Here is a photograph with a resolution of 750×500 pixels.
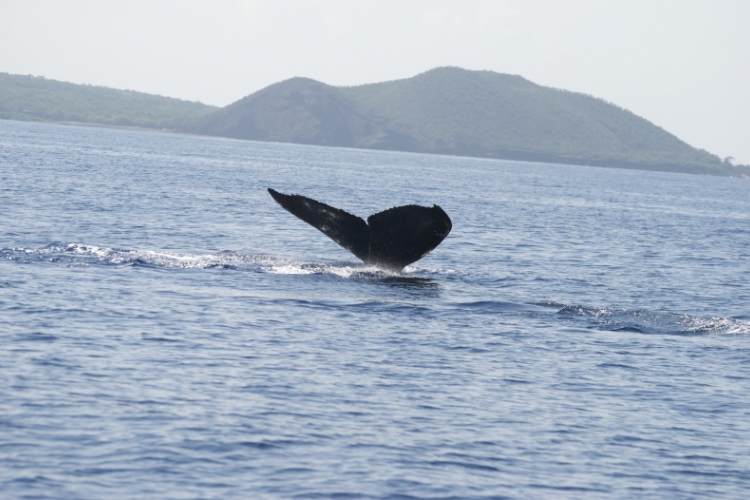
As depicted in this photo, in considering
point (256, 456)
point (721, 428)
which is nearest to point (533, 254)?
point (721, 428)

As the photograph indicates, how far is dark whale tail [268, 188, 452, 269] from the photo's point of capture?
18.0 metres

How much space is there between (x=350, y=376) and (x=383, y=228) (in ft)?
24.2

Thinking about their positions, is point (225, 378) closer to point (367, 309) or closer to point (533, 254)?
point (367, 309)

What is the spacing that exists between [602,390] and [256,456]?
5.61 metres

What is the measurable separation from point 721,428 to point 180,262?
13612 mm

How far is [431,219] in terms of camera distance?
18.1 m

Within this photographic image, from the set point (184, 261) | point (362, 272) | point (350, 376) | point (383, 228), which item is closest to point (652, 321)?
point (383, 228)

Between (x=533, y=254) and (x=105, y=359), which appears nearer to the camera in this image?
(x=105, y=359)

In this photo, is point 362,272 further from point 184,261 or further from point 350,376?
point 350,376

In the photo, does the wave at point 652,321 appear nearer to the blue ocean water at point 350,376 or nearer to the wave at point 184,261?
the blue ocean water at point 350,376

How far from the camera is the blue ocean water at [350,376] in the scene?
8.98 meters

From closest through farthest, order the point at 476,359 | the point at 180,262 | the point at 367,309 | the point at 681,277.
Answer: the point at 476,359 → the point at 367,309 → the point at 180,262 → the point at 681,277

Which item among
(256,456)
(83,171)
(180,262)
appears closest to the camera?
(256,456)

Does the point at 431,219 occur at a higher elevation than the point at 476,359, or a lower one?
higher
